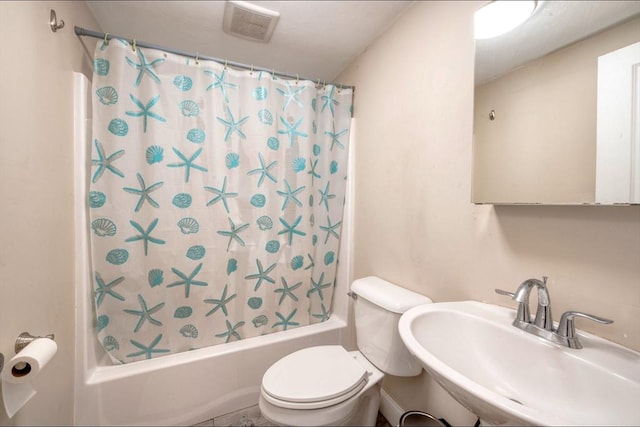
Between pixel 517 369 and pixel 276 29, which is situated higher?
pixel 276 29

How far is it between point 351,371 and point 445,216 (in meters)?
0.78

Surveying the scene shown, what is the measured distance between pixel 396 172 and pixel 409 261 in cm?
47

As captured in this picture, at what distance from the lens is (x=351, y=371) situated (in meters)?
1.09

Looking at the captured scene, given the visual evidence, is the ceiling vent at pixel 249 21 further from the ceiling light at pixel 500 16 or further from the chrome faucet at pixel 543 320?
the chrome faucet at pixel 543 320

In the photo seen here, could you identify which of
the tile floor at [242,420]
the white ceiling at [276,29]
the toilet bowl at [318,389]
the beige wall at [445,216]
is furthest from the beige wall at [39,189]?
the beige wall at [445,216]

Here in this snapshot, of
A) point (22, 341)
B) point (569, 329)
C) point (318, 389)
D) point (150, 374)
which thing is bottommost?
point (150, 374)

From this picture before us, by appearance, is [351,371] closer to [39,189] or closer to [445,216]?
[445,216]

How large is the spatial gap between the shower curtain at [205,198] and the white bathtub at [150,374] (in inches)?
2.1

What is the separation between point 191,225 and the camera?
4.41ft

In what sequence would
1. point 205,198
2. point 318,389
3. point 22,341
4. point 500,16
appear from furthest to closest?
point 205,198 → point 318,389 → point 500,16 → point 22,341

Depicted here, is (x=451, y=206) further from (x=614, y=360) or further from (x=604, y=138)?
(x=614, y=360)

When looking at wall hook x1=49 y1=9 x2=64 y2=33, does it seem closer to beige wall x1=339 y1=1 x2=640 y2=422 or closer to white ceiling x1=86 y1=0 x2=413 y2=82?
white ceiling x1=86 y1=0 x2=413 y2=82

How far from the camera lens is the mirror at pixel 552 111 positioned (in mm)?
641

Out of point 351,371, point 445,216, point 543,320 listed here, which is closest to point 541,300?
point 543,320
